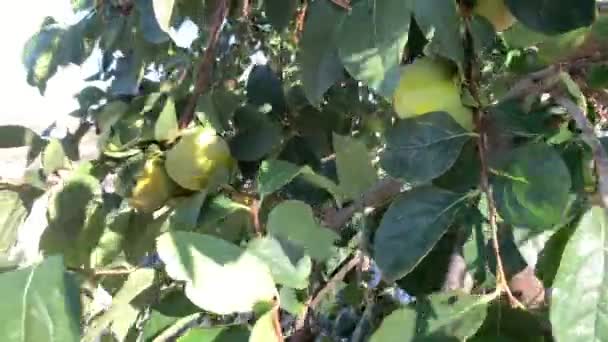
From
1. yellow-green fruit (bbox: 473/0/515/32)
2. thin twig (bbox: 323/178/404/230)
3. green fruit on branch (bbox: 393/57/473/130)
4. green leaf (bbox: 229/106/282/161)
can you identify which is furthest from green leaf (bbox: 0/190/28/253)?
yellow-green fruit (bbox: 473/0/515/32)

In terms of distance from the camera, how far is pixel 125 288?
84cm

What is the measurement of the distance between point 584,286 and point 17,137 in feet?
2.56

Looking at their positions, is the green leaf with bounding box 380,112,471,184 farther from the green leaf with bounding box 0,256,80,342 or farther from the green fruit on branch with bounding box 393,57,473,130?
the green leaf with bounding box 0,256,80,342

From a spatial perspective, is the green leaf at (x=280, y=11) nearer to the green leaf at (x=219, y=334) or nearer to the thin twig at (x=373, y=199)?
the thin twig at (x=373, y=199)

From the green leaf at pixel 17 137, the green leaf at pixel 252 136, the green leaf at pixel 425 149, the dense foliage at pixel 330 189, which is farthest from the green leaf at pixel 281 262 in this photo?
the green leaf at pixel 17 137

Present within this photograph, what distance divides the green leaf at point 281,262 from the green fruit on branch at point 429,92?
211 millimetres

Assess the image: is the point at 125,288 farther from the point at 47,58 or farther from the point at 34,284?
the point at 47,58

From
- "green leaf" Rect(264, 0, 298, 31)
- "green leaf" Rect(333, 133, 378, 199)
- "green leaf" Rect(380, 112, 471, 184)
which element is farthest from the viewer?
"green leaf" Rect(264, 0, 298, 31)

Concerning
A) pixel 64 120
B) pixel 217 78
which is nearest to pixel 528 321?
pixel 64 120

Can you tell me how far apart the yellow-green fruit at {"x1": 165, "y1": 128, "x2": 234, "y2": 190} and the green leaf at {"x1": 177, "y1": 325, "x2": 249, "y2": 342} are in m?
0.31

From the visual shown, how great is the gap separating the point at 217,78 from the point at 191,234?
81 cm

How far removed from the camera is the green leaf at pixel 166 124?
3.18ft

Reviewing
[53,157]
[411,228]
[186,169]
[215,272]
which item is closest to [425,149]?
[411,228]

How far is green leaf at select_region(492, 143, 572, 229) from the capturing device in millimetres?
646
